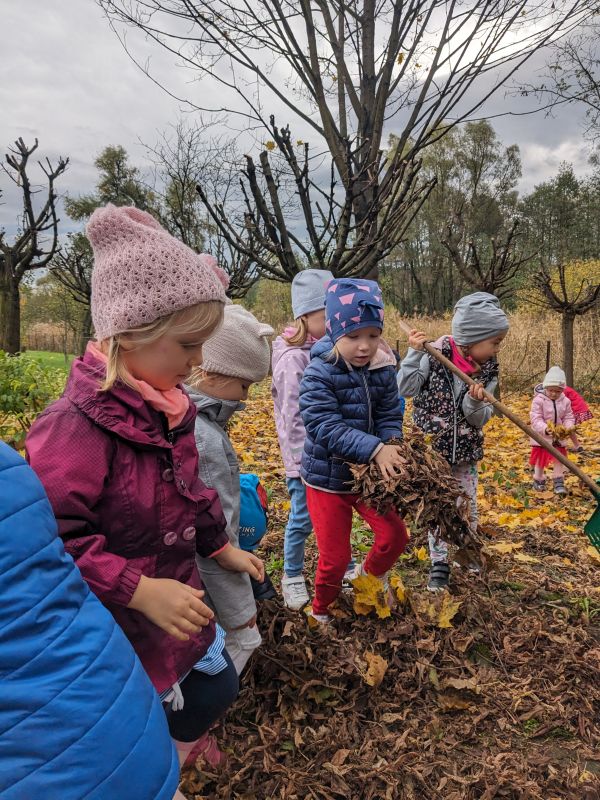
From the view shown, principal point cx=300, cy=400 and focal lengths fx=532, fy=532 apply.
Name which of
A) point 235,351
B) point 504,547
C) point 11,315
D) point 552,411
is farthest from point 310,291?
point 11,315

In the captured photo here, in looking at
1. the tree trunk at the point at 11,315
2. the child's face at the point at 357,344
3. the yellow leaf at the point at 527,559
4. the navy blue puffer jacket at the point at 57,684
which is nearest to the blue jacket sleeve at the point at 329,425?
the child's face at the point at 357,344

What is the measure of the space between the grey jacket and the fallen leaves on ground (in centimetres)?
49

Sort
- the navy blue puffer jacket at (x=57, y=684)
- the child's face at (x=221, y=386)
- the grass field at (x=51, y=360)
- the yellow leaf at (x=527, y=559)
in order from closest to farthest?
the navy blue puffer jacket at (x=57, y=684) → the child's face at (x=221, y=386) → the yellow leaf at (x=527, y=559) → the grass field at (x=51, y=360)

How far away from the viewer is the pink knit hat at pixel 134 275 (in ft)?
4.42

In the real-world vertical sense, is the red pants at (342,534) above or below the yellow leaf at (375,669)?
above

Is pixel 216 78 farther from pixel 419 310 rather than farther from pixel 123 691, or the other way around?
pixel 419 310

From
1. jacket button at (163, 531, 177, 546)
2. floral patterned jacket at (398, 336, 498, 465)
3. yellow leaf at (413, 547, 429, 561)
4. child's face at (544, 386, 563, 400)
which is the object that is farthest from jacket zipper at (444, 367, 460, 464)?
child's face at (544, 386, 563, 400)

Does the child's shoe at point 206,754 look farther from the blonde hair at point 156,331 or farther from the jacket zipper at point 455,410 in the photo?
the jacket zipper at point 455,410

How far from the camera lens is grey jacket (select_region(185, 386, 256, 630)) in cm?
179

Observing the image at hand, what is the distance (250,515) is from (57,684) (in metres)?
1.40

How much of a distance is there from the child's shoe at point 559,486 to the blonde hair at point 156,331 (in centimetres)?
451

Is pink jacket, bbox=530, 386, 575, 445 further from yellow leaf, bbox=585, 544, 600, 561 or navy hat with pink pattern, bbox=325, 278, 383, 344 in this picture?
navy hat with pink pattern, bbox=325, 278, 383, 344

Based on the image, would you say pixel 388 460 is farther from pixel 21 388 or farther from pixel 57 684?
pixel 21 388

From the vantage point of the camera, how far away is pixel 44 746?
775mm
